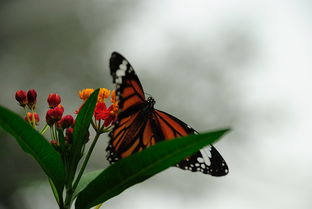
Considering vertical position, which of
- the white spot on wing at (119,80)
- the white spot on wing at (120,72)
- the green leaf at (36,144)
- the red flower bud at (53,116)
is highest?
the white spot on wing at (120,72)

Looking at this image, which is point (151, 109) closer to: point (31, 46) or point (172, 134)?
point (172, 134)

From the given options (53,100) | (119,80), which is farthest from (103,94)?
(53,100)

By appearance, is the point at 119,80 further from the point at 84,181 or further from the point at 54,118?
the point at 84,181

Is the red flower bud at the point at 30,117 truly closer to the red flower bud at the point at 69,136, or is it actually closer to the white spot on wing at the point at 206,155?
the red flower bud at the point at 69,136

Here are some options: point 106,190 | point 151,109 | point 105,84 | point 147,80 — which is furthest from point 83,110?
point 147,80

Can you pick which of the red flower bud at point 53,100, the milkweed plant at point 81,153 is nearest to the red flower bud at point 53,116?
the milkweed plant at point 81,153

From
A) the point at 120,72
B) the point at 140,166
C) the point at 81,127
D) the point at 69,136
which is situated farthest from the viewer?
the point at 120,72

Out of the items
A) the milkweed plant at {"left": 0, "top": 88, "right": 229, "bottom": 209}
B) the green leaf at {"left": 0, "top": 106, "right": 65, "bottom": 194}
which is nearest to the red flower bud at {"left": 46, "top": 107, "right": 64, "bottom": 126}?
the milkweed plant at {"left": 0, "top": 88, "right": 229, "bottom": 209}
